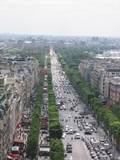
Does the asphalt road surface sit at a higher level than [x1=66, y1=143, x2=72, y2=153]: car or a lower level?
lower

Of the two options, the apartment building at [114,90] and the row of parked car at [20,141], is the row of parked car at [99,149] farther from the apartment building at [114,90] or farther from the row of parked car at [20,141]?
the apartment building at [114,90]

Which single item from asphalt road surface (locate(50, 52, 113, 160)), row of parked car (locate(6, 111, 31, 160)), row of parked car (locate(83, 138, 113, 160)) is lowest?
asphalt road surface (locate(50, 52, 113, 160))

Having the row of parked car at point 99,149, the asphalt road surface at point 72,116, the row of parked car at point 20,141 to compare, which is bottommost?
the asphalt road surface at point 72,116

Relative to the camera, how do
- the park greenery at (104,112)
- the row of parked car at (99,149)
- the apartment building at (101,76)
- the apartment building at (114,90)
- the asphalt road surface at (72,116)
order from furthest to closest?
the apartment building at (101,76), the apartment building at (114,90), the park greenery at (104,112), the asphalt road surface at (72,116), the row of parked car at (99,149)

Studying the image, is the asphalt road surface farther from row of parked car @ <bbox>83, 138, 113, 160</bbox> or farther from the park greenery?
the park greenery

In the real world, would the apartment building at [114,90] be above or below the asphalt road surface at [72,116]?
above

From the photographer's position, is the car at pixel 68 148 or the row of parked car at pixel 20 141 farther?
the car at pixel 68 148

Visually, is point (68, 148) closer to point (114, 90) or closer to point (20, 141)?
point (20, 141)

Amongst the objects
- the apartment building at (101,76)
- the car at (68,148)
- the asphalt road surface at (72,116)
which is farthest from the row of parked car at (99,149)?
the apartment building at (101,76)

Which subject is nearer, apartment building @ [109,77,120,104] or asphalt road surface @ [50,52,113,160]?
asphalt road surface @ [50,52,113,160]

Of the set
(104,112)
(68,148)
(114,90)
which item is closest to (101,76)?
(114,90)

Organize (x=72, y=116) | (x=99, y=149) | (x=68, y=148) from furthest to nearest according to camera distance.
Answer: (x=72, y=116) → (x=99, y=149) → (x=68, y=148)

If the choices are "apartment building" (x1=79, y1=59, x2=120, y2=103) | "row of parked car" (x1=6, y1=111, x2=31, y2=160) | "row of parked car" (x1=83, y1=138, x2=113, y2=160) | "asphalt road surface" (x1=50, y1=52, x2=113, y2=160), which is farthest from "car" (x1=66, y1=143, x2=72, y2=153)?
"apartment building" (x1=79, y1=59, x2=120, y2=103)
